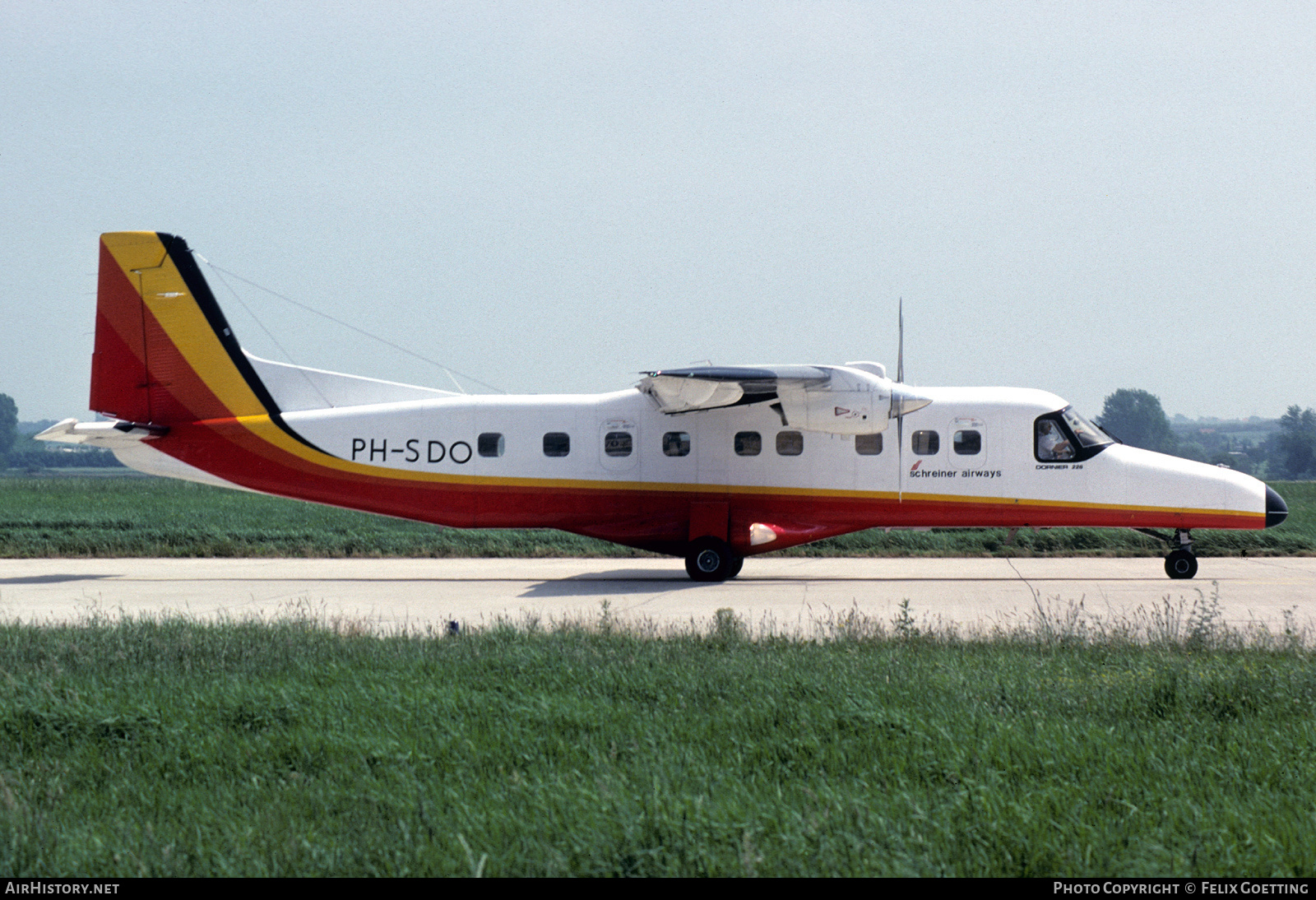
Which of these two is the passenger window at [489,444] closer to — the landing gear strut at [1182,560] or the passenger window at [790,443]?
the passenger window at [790,443]

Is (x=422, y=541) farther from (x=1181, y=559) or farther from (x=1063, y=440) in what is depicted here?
(x=1181, y=559)

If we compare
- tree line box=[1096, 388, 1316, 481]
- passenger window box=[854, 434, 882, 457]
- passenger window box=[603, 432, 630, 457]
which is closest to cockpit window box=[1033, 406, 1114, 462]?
passenger window box=[854, 434, 882, 457]

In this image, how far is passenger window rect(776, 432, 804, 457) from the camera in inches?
658

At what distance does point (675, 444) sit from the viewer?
17.0 metres

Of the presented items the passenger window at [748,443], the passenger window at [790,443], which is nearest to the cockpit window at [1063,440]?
the passenger window at [790,443]

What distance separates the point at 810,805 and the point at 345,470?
13.8 m

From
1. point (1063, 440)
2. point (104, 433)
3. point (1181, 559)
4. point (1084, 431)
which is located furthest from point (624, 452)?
point (1181, 559)

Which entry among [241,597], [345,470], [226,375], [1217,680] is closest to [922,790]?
[1217,680]

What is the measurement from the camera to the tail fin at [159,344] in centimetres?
1733

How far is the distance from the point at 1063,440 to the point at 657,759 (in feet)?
41.3

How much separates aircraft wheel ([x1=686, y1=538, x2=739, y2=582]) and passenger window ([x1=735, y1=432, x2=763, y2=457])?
145 cm

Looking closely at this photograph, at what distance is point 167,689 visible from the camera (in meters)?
7.38

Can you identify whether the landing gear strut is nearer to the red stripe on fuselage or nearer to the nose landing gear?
the nose landing gear
